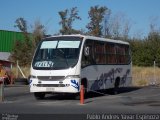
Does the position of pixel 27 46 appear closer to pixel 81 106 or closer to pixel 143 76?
pixel 143 76

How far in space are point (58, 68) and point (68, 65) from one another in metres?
0.49

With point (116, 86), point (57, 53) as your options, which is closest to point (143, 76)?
point (116, 86)

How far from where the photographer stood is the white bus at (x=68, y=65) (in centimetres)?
2370

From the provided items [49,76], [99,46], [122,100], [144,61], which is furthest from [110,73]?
[144,61]

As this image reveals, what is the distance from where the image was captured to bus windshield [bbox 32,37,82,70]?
78.3 feet

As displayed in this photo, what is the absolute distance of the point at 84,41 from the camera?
2489cm

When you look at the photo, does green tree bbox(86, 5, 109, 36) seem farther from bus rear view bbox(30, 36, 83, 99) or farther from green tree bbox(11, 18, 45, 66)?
bus rear view bbox(30, 36, 83, 99)

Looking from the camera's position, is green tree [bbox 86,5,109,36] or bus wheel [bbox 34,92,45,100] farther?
green tree [bbox 86,5,109,36]

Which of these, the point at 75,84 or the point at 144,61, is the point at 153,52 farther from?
the point at 75,84

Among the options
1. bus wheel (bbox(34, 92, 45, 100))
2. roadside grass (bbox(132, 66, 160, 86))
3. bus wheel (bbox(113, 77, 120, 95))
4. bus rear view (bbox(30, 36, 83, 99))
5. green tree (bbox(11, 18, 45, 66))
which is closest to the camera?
bus rear view (bbox(30, 36, 83, 99))

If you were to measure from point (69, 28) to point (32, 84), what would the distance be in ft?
143

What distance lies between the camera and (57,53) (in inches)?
958

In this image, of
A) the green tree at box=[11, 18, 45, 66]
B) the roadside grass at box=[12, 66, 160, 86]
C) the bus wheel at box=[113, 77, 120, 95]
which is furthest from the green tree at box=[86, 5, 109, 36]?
the bus wheel at box=[113, 77, 120, 95]

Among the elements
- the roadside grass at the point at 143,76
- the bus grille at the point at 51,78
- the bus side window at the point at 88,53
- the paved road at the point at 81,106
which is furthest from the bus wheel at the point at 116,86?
the roadside grass at the point at 143,76
